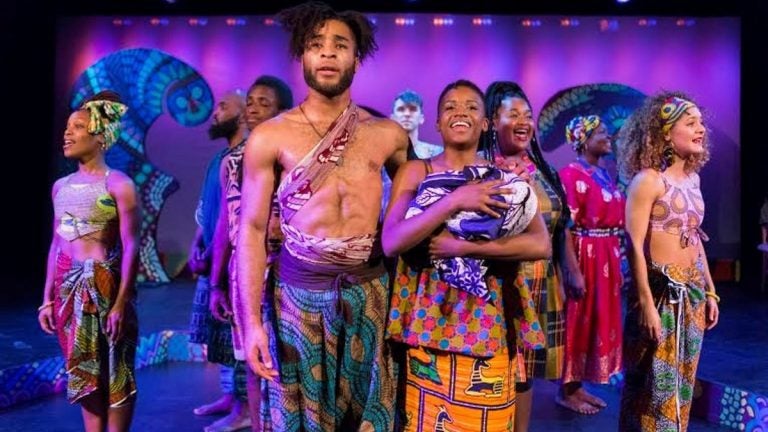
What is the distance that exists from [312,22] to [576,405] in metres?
3.09

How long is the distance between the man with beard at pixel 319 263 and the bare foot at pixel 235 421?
188cm

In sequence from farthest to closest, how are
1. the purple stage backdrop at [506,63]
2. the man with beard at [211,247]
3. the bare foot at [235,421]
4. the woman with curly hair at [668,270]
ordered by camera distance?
the purple stage backdrop at [506,63]
the bare foot at [235,421]
the man with beard at [211,247]
the woman with curly hair at [668,270]

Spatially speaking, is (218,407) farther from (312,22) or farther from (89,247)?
(312,22)

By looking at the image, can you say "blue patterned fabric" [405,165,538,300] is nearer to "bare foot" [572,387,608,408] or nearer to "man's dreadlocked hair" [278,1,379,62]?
"man's dreadlocked hair" [278,1,379,62]

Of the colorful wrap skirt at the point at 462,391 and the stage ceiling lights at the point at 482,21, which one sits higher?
the stage ceiling lights at the point at 482,21

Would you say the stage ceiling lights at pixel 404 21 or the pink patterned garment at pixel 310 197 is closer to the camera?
the pink patterned garment at pixel 310 197

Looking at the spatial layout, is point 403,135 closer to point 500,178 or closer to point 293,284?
point 500,178

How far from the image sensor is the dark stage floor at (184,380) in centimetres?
405

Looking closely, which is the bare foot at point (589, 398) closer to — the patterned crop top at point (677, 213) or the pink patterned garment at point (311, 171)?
the patterned crop top at point (677, 213)

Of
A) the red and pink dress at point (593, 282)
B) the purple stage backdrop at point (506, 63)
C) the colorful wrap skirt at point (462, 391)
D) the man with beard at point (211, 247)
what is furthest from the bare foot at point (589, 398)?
the purple stage backdrop at point (506, 63)

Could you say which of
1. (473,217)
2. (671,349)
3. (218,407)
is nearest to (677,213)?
(671,349)

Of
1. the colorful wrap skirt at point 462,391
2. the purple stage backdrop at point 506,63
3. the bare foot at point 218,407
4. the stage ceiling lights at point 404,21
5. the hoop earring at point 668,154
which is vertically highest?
the stage ceiling lights at point 404,21

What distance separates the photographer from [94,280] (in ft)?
10.1

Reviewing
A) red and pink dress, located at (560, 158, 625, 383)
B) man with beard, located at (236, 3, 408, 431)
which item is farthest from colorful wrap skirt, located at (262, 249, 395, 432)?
red and pink dress, located at (560, 158, 625, 383)
